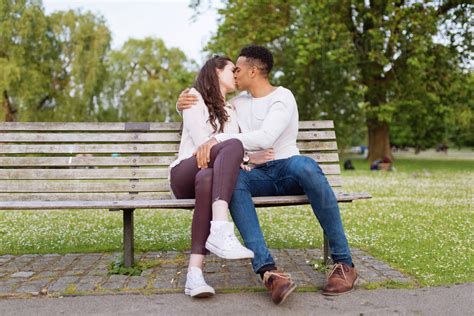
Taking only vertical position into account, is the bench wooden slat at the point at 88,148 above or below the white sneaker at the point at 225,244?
above

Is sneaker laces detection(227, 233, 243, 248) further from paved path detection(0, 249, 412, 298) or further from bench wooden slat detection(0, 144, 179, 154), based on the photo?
bench wooden slat detection(0, 144, 179, 154)

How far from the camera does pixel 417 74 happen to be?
2067 cm

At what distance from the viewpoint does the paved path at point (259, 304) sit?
123 inches

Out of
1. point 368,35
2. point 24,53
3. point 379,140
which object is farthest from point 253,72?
point 24,53

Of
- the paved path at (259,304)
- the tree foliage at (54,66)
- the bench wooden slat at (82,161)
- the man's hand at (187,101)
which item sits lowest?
the paved path at (259,304)

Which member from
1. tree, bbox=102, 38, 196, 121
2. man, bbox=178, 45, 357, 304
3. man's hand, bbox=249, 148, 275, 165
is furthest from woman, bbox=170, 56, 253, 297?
tree, bbox=102, 38, 196, 121

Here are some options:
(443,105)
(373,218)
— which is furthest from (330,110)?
(373,218)

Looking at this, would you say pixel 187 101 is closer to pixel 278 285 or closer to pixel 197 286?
pixel 197 286

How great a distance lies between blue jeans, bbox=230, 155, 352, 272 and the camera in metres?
3.39

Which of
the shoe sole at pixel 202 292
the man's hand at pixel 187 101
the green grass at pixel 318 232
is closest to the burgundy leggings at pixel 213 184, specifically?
the shoe sole at pixel 202 292

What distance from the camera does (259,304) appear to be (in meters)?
3.28

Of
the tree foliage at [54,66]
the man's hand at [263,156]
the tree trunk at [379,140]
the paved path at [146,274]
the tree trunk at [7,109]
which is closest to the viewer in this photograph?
the paved path at [146,274]

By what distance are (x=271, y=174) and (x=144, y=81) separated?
3173 cm

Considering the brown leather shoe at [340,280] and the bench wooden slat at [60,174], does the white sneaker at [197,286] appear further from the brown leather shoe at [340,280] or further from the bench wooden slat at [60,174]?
the bench wooden slat at [60,174]
